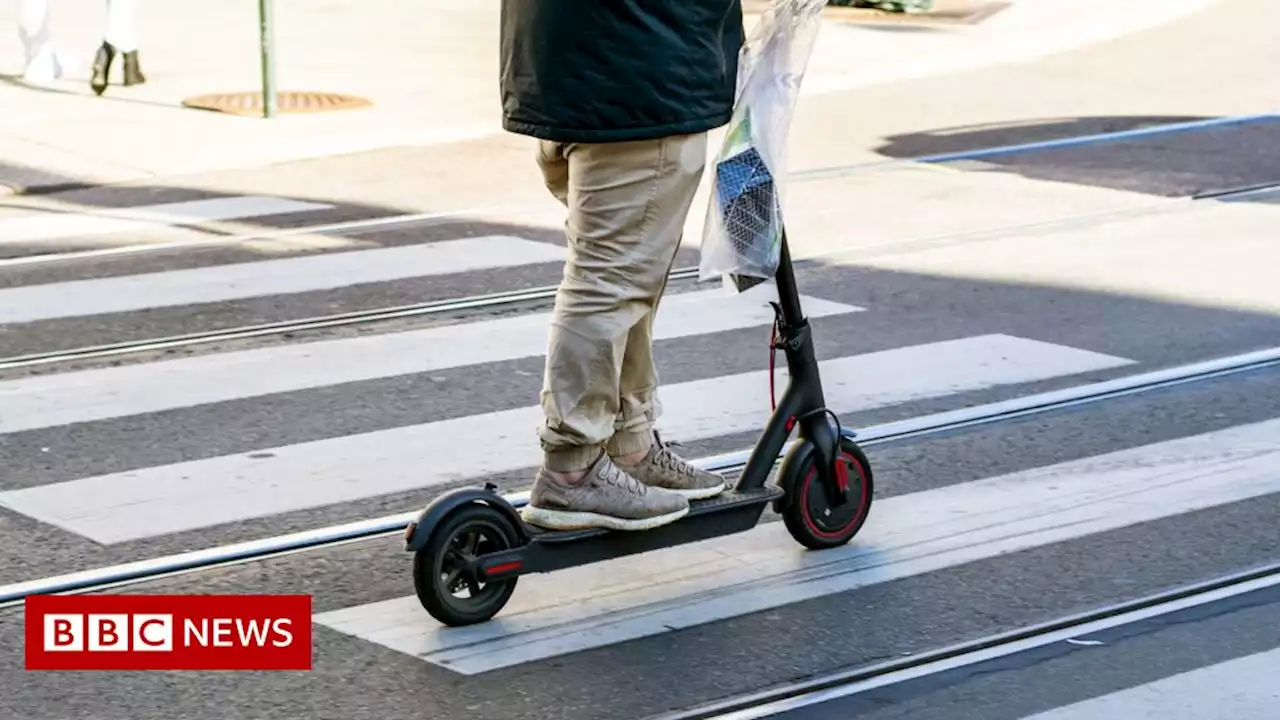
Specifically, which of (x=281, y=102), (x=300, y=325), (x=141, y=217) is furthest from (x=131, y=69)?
(x=300, y=325)

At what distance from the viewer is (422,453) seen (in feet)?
20.3

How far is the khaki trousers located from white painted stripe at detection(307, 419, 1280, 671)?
0.41 meters

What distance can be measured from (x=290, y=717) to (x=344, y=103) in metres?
9.72

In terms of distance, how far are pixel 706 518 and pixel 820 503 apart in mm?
373

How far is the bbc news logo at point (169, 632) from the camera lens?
4.55 metres

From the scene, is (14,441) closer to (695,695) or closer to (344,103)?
(695,695)

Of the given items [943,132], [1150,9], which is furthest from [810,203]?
[1150,9]

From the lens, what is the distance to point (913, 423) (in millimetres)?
6504

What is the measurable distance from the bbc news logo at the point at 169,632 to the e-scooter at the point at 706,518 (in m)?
0.31

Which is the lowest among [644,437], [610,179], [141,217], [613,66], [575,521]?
[141,217]

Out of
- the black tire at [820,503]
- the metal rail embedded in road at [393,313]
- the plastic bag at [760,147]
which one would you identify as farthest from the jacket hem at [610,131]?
the metal rail embedded in road at [393,313]

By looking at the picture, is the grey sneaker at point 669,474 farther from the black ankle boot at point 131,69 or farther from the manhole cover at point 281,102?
the black ankle boot at point 131,69

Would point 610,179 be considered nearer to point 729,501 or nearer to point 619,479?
point 619,479

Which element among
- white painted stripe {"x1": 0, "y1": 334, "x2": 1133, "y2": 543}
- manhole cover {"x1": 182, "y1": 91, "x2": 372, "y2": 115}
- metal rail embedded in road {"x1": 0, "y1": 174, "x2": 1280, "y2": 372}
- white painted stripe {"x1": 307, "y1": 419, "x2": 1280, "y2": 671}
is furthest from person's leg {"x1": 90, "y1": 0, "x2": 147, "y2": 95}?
white painted stripe {"x1": 307, "y1": 419, "x2": 1280, "y2": 671}
